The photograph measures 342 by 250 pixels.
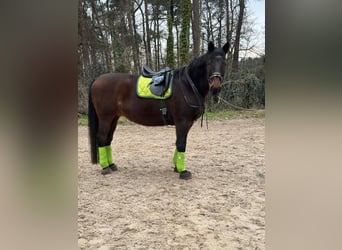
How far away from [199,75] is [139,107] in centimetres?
42

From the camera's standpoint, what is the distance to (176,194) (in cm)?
142

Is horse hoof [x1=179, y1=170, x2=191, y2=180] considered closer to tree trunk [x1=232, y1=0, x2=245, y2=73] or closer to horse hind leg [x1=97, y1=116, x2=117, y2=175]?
horse hind leg [x1=97, y1=116, x2=117, y2=175]

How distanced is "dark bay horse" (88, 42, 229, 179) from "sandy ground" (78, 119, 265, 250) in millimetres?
144

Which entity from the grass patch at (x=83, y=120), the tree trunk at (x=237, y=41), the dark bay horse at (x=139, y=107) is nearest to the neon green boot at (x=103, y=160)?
the dark bay horse at (x=139, y=107)

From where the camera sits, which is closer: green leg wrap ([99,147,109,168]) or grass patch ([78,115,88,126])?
grass patch ([78,115,88,126])

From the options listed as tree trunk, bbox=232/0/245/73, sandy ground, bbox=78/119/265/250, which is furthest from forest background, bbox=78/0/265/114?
sandy ground, bbox=78/119/265/250

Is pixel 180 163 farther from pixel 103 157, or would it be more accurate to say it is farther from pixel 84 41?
pixel 84 41

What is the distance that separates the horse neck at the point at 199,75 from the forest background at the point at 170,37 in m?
0.27

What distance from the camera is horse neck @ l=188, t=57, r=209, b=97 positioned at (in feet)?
5.20

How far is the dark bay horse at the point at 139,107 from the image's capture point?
1668 millimetres

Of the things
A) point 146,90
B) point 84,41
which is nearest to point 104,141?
point 146,90
